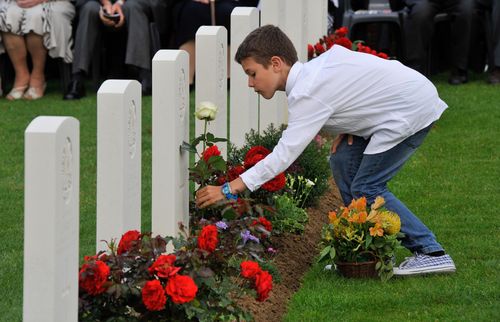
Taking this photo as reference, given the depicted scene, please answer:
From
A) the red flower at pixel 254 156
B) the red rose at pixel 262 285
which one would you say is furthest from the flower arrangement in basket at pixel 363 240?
the red rose at pixel 262 285

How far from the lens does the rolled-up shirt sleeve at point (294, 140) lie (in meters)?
5.88

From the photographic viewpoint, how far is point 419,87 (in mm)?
6297

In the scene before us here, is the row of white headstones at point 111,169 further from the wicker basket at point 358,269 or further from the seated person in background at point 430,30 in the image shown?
the seated person in background at point 430,30

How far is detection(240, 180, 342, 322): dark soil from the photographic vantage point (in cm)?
576

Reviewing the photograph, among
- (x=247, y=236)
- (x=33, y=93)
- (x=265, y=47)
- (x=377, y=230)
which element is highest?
(x=265, y=47)

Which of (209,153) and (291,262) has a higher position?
(209,153)

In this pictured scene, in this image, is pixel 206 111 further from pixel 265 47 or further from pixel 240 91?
pixel 240 91

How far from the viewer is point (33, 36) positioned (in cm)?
1245

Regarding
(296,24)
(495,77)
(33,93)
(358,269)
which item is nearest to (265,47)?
(358,269)

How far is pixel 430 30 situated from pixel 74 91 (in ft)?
12.6

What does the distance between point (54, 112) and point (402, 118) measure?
597 centimetres

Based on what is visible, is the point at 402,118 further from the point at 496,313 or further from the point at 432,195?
the point at 432,195

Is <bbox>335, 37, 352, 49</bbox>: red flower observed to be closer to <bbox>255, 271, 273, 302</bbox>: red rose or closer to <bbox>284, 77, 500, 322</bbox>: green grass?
<bbox>284, 77, 500, 322</bbox>: green grass

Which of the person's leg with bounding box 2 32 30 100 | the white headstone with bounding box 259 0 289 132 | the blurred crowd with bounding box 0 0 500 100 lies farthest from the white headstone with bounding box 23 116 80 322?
the person's leg with bounding box 2 32 30 100
